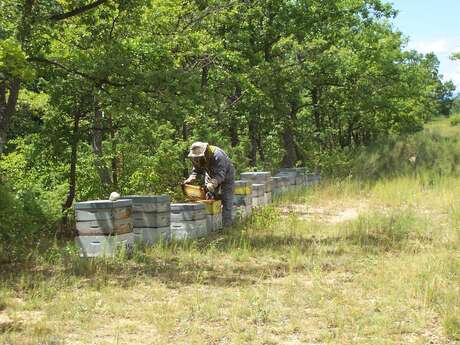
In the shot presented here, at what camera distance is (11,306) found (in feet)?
20.1

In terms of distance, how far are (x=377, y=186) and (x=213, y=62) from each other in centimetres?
629

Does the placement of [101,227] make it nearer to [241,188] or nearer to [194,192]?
[194,192]

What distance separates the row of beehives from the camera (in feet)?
27.4

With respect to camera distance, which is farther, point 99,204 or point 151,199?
point 151,199

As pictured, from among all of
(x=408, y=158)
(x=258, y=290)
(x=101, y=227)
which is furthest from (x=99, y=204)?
(x=408, y=158)

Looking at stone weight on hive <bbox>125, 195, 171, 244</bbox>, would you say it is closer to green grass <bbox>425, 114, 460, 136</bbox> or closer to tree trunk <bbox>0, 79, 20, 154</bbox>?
tree trunk <bbox>0, 79, 20, 154</bbox>

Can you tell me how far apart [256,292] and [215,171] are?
4559 mm

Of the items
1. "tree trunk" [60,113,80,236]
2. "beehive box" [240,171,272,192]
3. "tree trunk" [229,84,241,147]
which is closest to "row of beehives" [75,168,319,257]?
"beehive box" [240,171,272,192]

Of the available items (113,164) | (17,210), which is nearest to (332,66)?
(113,164)

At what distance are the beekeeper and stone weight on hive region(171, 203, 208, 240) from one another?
86 centimetres

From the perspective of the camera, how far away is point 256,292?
655 cm

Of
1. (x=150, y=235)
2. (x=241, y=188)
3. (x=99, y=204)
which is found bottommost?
(x=150, y=235)

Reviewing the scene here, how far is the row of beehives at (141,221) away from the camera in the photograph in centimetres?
834

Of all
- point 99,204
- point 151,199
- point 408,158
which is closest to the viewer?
point 99,204
